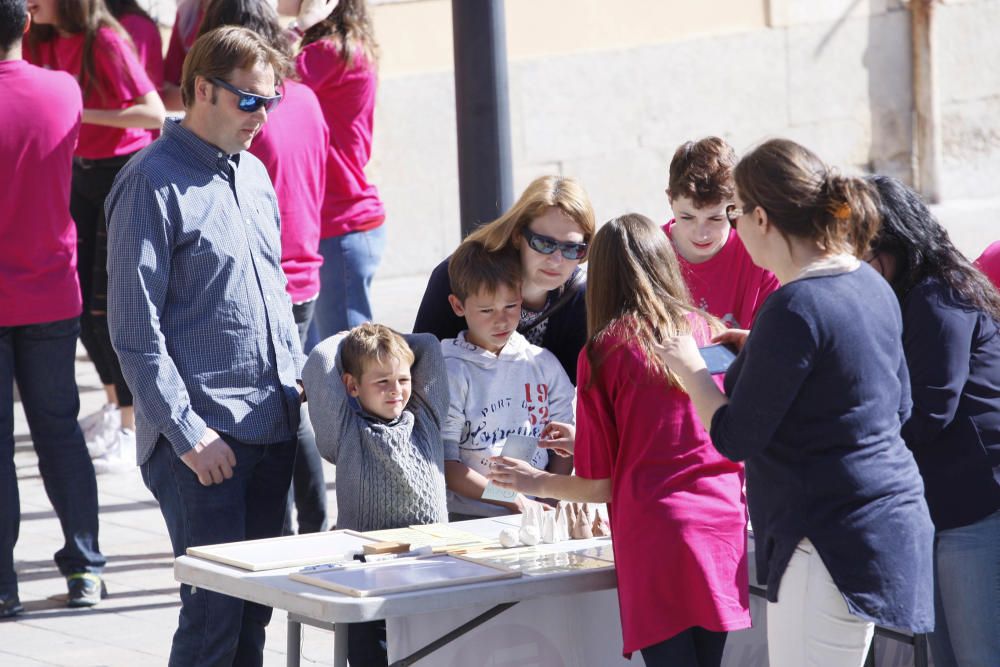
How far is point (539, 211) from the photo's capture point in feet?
13.3

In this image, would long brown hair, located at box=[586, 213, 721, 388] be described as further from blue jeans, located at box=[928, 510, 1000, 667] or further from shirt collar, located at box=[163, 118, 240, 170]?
shirt collar, located at box=[163, 118, 240, 170]

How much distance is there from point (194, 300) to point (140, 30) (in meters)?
2.89

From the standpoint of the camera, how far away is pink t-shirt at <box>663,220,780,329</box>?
421 cm

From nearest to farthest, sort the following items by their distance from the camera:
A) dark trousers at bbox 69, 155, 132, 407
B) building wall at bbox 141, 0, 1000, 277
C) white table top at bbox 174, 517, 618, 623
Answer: white table top at bbox 174, 517, 618, 623
dark trousers at bbox 69, 155, 132, 407
building wall at bbox 141, 0, 1000, 277

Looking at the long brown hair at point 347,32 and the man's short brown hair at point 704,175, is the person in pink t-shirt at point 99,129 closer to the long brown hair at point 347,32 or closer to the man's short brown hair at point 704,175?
the long brown hair at point 347,32

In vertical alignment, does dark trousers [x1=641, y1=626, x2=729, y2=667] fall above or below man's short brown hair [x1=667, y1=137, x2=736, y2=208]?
below

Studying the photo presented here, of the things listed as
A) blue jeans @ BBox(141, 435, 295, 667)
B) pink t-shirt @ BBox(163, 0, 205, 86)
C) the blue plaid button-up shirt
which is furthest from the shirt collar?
pink t-shirt @ BBox(163, 0, 205, 86)

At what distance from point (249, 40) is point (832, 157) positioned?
7547 mm

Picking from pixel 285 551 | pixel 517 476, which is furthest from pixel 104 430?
pixel 517 476

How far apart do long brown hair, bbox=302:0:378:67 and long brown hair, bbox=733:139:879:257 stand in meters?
2.84

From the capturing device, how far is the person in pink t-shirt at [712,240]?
4.13 m

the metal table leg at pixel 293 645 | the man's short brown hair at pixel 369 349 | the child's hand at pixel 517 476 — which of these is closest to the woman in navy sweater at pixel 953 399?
the child's hand at pixel 517 476

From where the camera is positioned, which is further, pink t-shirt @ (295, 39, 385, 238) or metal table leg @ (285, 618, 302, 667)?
pink t-shirt @ (295, 39, 385, 238)

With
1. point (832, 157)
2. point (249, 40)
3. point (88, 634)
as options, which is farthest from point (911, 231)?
point (832, 157)
